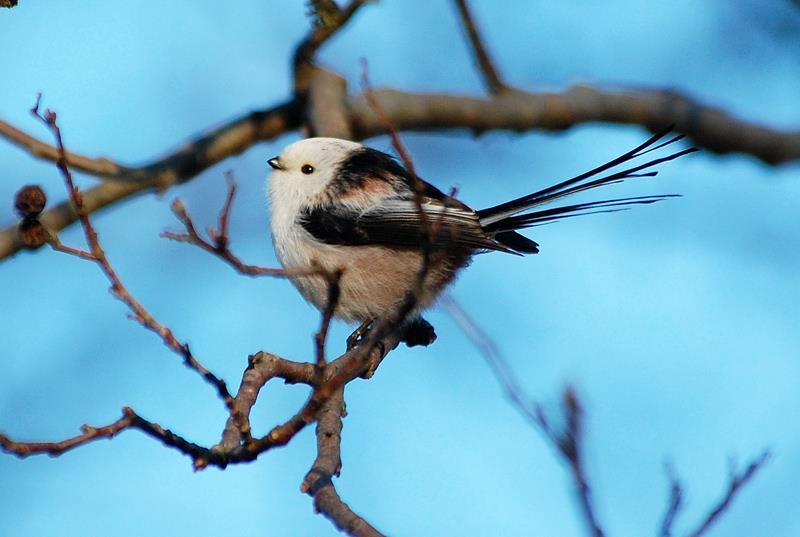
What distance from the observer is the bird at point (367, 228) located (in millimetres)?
3697

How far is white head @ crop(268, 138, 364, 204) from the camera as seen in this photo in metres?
4.16

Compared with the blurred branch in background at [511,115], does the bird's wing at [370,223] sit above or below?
below

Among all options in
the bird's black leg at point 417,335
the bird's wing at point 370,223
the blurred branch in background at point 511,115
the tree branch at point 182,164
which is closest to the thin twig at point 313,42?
the blurred branch in background at point 511,115

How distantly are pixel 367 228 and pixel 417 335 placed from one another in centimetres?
49

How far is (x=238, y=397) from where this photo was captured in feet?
8.23

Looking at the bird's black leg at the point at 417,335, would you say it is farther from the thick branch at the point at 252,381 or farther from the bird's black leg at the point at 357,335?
the thick branch at the point at 252,381

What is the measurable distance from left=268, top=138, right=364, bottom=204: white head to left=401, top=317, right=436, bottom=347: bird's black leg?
67 centimetres

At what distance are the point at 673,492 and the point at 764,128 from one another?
3248mm

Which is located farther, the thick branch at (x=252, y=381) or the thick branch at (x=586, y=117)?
the thick branch at (x=586, y=117)

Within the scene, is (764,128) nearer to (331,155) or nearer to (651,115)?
(651,115)

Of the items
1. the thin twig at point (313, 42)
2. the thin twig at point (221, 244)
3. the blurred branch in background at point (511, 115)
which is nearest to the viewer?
the thin twig at point (221, 244)

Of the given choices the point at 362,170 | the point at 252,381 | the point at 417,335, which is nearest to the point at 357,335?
the point at 417,335

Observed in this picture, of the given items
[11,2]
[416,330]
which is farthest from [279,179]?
[11,2]

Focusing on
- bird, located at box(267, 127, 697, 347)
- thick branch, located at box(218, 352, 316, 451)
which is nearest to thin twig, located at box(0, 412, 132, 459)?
thick branch, located at box(218, 352, 316, 451)
